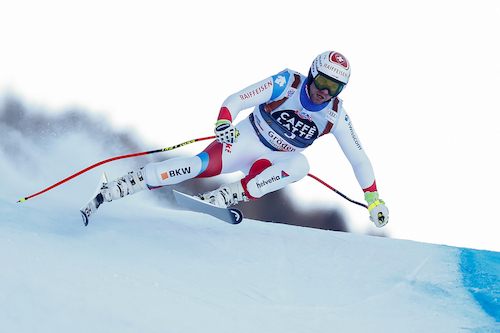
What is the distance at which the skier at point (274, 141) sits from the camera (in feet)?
14.8

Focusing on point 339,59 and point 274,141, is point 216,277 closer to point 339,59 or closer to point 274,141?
point 274,141

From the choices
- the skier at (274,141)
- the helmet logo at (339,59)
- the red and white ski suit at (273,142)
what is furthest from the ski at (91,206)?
the helmet logo at (339,59)

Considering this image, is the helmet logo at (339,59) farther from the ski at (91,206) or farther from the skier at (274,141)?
the ski at (91,206)

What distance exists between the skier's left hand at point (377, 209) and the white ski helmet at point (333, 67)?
4.31 feet

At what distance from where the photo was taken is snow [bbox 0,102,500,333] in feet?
9.23

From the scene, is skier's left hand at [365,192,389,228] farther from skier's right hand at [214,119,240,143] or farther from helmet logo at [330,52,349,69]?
skier's right hand at [214,119,240,143]

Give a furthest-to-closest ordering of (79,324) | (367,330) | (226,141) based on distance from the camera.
→ (226,141), (367,330), (79,324)

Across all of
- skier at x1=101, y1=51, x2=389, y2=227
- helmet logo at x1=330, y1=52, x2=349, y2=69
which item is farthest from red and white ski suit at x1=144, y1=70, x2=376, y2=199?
helmet logo at x1=330, y1=52, x2=349, y2=69

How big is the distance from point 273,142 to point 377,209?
1.34 meters

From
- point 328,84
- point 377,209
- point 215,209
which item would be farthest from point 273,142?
point 377,209

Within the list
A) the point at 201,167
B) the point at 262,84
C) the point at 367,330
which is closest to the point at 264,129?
the point at 262,84

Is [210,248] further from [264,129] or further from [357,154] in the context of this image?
[357,154]

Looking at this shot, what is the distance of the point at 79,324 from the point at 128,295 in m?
0.43

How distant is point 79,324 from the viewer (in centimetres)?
260
